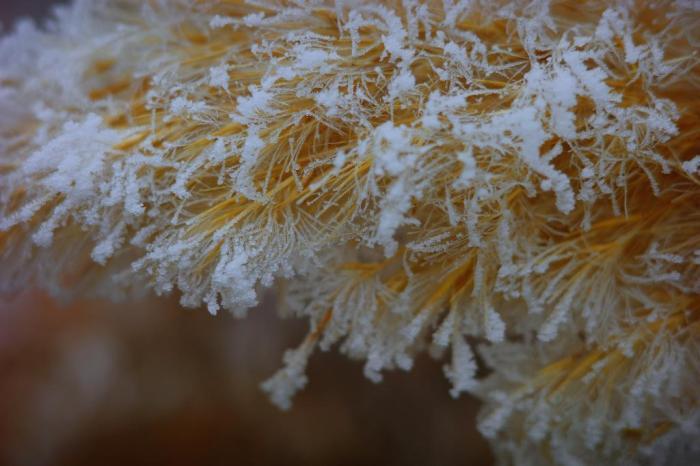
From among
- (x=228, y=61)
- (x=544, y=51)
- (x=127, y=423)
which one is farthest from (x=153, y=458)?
(x=544, y=51)

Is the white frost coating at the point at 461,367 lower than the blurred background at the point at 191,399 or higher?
higher

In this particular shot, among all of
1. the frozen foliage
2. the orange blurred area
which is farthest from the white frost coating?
the orange blurred area

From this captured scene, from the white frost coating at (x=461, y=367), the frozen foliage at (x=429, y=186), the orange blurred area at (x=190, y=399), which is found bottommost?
the orange blurred area at (x=190, y=399)

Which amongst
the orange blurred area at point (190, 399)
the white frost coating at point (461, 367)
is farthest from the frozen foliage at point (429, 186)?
the orange blurred area at point (190, 399)

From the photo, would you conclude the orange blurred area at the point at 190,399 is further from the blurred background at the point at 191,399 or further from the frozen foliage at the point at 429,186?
the frozen foliage at the point at 429,186

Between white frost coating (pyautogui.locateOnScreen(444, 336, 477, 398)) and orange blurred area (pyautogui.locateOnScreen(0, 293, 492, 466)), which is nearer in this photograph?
white frost coating (pyautogui.locateOnScreen(444, 336, 477, 398))

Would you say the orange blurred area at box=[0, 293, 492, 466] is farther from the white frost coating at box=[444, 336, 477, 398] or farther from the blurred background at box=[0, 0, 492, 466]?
the white frost coating at box=[444, 336, 477, 398]
